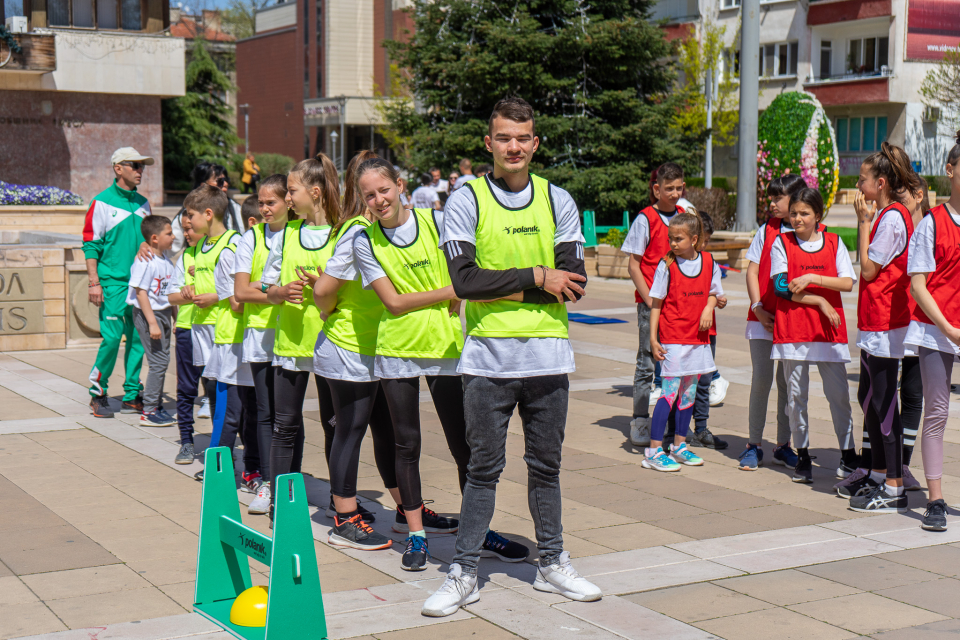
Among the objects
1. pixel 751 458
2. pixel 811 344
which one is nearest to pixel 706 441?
pixel 751 458

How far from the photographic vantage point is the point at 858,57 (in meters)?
50.6

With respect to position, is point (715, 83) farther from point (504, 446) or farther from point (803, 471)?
point (504, 446)

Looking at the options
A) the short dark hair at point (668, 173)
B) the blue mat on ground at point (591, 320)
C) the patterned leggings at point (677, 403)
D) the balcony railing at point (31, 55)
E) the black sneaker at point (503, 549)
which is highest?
the balcony railing at point (31, 55)

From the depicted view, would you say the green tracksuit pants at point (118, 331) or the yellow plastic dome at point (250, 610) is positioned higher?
the green tracksuit pants at point (118, 331)

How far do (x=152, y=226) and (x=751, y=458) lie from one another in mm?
4713

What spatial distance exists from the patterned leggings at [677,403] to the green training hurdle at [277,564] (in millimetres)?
3338

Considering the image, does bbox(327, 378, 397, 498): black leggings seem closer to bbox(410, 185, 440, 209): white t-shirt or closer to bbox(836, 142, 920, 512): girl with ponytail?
bbox(836, 142, 920, 512): girl with ponytail

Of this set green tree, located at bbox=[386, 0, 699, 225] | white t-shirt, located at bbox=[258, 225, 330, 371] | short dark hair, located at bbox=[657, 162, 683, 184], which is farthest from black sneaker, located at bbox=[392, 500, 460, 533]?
green tree, located at bbox=[386, 0, 699, 225]

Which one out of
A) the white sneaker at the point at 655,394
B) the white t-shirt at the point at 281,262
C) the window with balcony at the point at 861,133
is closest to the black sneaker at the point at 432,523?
the white t-shirt at the point at 281,262

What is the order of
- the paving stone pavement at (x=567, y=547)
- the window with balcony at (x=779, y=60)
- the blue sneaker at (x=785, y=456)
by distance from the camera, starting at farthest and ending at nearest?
the window with balcony at (x=779, y=60) → the blue sneaker at (x=785, y=456) → the paving stone pavement at (x=567, y=547)

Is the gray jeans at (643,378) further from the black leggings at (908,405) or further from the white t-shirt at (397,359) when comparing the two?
the white t-shirt at (397,359)

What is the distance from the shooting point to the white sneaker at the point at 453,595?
13.6ft

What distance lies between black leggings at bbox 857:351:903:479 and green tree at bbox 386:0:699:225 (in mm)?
17572

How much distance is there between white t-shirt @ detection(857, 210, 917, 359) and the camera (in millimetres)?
5727
